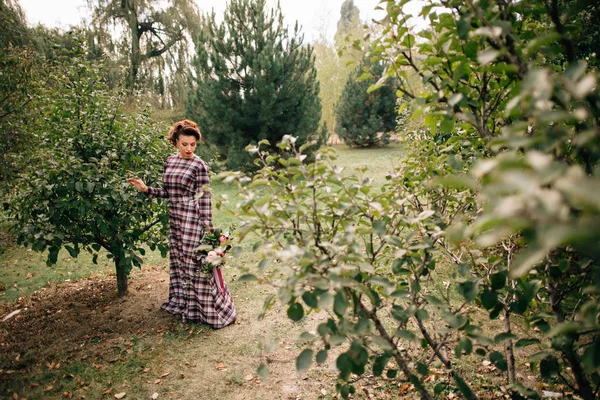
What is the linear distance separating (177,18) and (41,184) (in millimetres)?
13746

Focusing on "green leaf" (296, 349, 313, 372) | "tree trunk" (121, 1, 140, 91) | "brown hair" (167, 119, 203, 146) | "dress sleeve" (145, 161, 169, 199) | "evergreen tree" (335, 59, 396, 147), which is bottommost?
"green leaf" (296, 349, 313, 372)

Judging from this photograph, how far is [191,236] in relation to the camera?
317 centimetres

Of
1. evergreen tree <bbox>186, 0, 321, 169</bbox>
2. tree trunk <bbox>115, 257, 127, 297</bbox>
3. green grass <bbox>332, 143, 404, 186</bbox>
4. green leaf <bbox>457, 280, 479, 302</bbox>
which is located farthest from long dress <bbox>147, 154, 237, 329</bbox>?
green grass <bbox>332, 143, 404, 186</bbox>

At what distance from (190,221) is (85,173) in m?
0.97

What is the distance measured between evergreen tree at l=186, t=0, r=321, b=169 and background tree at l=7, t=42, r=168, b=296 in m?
6.52

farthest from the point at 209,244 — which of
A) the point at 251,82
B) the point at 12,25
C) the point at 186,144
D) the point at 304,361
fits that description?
the point at 251,82

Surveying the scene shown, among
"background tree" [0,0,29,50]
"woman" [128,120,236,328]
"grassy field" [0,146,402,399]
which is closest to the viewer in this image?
"grassy field" [0,146,402,399]

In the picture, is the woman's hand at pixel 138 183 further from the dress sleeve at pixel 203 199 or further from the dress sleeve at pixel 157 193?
the dress sleeve at pixel 203 199

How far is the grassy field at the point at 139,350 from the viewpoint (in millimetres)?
2455

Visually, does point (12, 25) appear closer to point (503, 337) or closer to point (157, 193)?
point (157, 193)

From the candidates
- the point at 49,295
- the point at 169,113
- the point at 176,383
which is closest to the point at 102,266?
the point at 49,295

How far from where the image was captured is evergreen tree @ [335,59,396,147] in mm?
18281

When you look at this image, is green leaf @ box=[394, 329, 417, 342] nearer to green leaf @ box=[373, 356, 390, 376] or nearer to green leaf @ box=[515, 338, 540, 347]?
green leaf @ box=[373, 356, 390, 376]

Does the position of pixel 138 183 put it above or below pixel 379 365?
above
